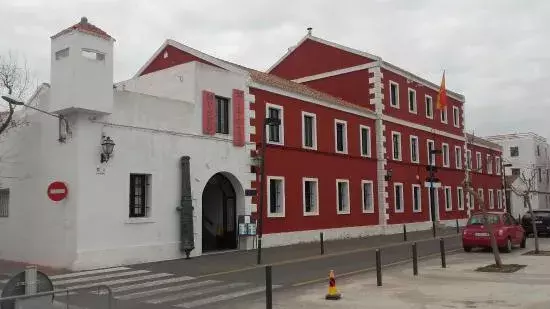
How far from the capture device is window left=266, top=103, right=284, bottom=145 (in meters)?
23.9

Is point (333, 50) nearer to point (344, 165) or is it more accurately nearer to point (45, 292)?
point (344, 165)

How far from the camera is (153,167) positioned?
18328 millimetres

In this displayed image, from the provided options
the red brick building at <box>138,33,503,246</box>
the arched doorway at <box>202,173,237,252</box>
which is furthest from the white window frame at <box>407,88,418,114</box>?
the arched doorway at <box>202,173,237,252</box>

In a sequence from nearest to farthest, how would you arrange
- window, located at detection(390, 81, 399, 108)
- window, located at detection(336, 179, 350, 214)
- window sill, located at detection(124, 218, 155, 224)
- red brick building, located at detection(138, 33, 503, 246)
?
window sill, located at detection(124, 218, 155, 224)
red brick building, located at detection(138, 33, 503, 246)
window, located at detection(336, 179, 350, 214)
window, located at detection(390, 81, 399, 108)

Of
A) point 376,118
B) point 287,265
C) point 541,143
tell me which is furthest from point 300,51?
point 541,143

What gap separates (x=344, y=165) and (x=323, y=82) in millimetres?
7733

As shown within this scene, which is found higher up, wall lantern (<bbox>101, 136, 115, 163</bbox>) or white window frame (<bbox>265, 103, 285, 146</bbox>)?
white window frame (<bbox>265, 103, 285, 146</bbox>)

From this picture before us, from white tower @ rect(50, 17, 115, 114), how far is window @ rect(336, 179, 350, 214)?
47.3 feet

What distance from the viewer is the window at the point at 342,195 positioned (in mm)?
28188

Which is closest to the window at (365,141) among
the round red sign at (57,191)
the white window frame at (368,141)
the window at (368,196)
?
the white window frame at (368,141)

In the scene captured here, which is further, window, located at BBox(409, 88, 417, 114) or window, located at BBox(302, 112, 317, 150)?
window, located at BBox(409, 88, 417, 114)

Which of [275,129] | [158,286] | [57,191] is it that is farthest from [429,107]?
[158,286]

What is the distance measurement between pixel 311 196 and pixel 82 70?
13.2 m

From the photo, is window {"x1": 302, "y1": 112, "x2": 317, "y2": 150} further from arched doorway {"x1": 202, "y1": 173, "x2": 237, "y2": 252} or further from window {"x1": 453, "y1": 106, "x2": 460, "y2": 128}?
window {"x1": 453, "y1": 106, "x2": 460, "y2": 128}
